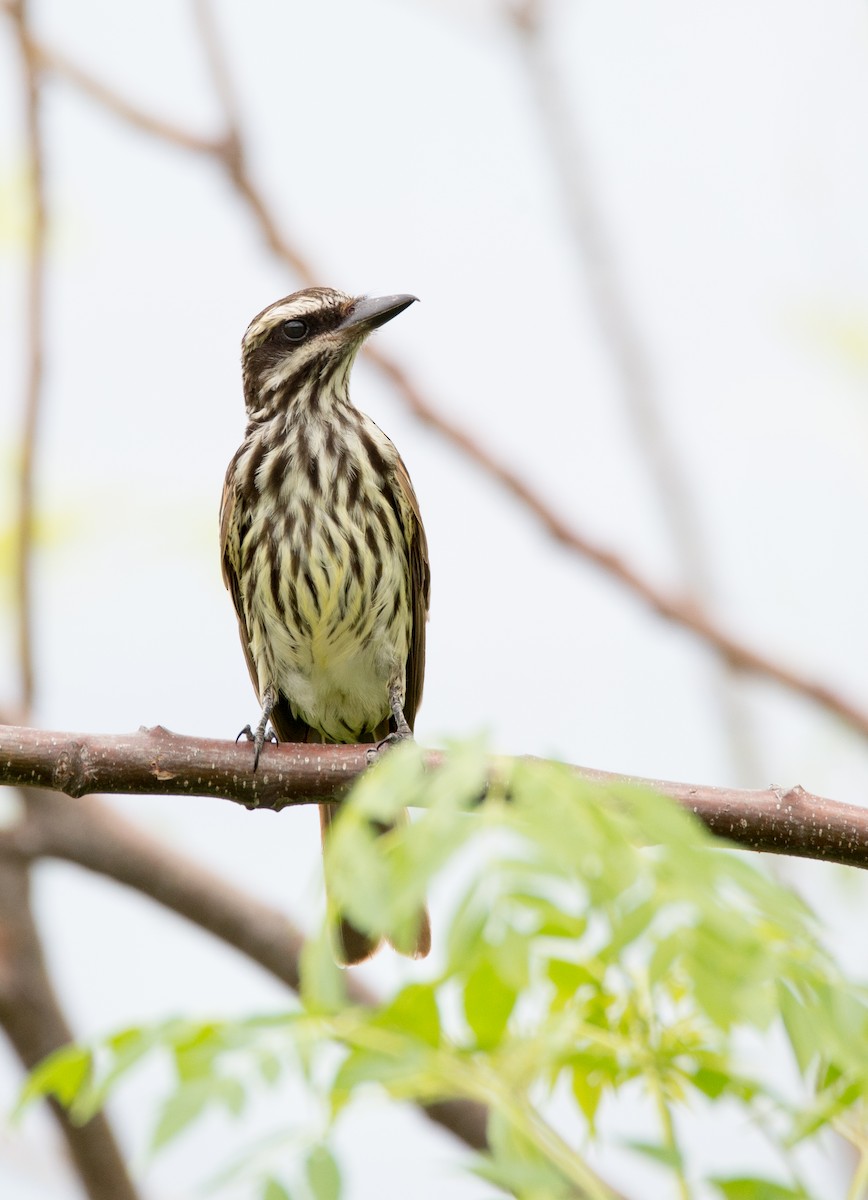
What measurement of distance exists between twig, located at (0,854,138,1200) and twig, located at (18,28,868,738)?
1.90m

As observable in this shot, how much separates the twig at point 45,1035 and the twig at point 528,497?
1898mm

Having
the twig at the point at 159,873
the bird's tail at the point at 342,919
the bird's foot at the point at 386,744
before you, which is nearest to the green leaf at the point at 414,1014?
the bird's foot at the point at 386,744

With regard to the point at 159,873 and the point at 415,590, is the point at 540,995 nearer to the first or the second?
the point at 159,873

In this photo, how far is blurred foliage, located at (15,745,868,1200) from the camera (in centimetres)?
155

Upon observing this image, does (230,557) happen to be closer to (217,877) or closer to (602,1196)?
(217,877)

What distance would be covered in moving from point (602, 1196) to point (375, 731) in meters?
3.64

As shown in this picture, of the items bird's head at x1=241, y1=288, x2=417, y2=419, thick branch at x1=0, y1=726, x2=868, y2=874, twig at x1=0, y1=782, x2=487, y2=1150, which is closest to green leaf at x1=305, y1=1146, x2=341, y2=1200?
thick branch at x1=0, y1=726, x2=868, y2=874

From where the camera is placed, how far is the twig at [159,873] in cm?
434

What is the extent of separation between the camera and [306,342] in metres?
5.04

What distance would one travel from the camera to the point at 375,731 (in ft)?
17.0

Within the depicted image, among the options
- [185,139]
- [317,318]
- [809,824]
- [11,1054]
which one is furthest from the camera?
[317,318]

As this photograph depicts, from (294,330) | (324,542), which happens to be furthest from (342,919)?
(294,330)

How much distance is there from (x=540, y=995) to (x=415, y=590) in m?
3.34

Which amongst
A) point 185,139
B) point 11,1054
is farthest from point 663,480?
point 11,1054
